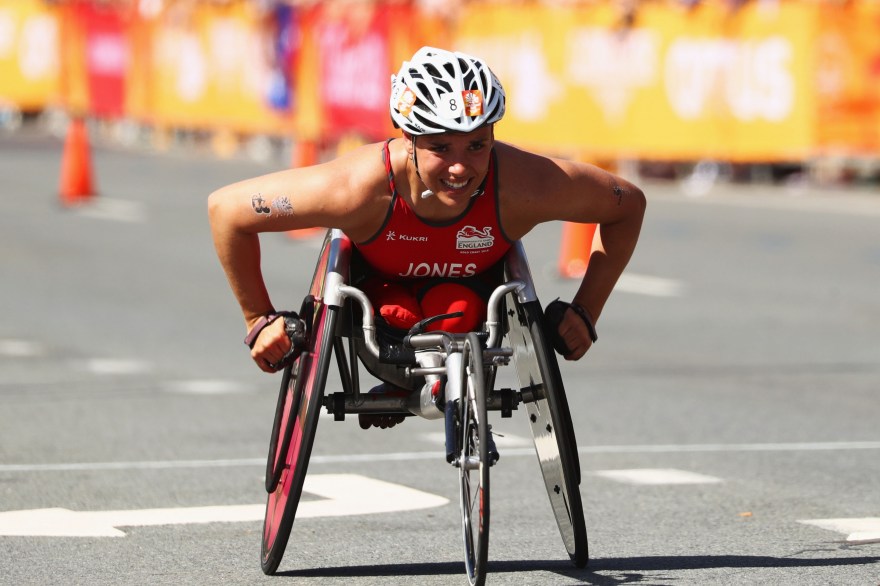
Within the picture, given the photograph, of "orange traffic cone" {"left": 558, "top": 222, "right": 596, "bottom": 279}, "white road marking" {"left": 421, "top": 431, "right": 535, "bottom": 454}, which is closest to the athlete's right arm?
"white road marking" {"left": 421, "top": 431, "right": 535, "bottom": 454}

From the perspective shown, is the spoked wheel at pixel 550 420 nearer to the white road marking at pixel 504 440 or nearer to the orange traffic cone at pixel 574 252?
the white road marking at pixel 504 440

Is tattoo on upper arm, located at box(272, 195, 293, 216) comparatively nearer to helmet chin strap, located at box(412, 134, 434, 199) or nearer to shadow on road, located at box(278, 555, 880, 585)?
helmet chin strap, located at box(412, 134, 434, 199)

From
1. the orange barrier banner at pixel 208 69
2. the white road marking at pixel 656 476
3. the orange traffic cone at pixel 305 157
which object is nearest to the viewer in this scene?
the white road marking at pixel 656 476

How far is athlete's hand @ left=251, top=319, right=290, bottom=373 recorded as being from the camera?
20.8 feet

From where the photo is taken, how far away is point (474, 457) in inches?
234

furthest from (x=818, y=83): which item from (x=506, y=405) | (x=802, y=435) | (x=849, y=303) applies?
(x=506, y=405)

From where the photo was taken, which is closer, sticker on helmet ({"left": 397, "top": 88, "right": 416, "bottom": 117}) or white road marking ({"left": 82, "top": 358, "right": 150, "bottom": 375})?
sticker on helmet ({"left": 397, "top": 88, "right": 416, "bottom": 117})

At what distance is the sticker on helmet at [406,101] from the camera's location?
20.2 feet

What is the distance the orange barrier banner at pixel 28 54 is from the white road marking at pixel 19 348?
29.1 m

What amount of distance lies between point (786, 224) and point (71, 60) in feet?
77.0

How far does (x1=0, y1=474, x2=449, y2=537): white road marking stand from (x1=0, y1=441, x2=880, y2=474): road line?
82 cm

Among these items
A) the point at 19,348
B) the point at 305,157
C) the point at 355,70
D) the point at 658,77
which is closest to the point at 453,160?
the point at 19,348

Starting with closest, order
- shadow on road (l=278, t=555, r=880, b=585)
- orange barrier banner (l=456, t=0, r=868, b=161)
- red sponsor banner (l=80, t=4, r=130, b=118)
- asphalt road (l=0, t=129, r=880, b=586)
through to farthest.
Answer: shadow on road (l=278, t=555, r=880, b=585), asphalt road (l=0, t=129, r=880, b=586), orange barrier banner (l=456, t=0, r=868, b=161), red sponsor banner (l=80, t=4, r=130, b=118)

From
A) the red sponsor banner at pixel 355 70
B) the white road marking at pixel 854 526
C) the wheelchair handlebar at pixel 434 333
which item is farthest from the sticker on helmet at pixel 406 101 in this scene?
the red sponsor banner at pixel 355 70
